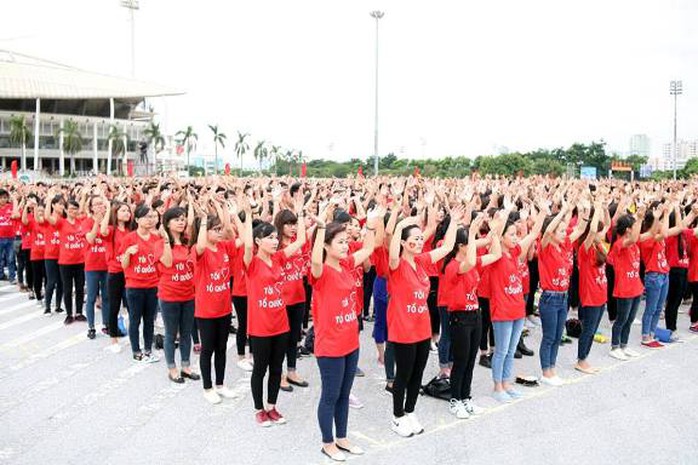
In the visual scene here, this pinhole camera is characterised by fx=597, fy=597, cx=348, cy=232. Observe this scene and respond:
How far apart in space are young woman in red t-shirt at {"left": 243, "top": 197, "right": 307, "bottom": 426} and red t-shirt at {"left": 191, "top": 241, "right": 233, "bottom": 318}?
1.94 ft

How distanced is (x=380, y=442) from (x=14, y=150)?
2696 inches

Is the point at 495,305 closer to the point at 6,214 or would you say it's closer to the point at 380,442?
the point at 380,442

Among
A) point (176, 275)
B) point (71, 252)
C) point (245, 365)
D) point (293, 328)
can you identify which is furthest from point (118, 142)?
point (293, 328)

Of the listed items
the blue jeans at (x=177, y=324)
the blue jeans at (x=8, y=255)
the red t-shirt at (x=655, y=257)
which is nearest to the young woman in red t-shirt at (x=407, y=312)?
the blue jeans at (x=177, y=324)

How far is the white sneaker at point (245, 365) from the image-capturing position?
21.5ft

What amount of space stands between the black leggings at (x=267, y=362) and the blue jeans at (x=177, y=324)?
4.47 ft

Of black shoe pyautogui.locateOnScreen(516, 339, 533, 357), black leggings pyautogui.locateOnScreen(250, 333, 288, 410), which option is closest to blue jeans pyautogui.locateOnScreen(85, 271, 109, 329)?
black leggings pyautogui.locateOnScreen(250, 333, 288, 410)

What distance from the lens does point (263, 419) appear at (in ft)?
16.7

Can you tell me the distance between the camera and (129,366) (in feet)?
21.9

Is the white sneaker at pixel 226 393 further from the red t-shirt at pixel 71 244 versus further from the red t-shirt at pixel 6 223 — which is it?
the red t-shirt at pixel 6 223

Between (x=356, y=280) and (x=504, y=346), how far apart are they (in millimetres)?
1534

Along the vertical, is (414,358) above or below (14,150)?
below

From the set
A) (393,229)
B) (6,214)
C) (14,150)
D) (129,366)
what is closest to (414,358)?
(393,229)

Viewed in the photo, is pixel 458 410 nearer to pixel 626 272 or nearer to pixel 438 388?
pixel 438 388
